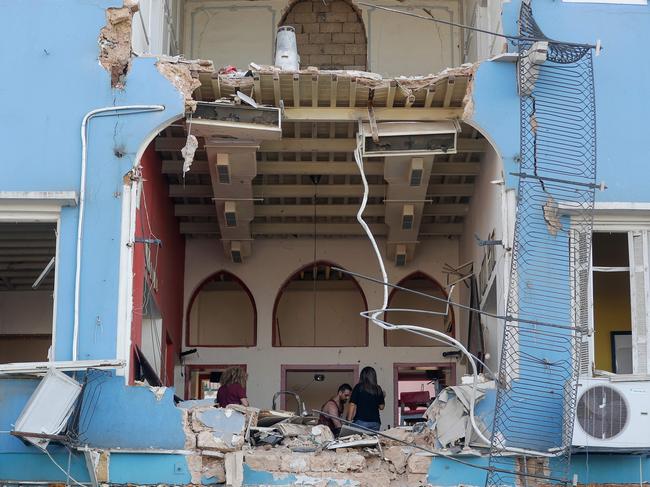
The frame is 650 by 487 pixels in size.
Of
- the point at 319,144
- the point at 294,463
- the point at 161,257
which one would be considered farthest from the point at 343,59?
the point at 294,463

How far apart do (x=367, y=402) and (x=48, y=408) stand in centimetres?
441

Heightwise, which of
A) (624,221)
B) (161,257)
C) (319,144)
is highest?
(319,144)

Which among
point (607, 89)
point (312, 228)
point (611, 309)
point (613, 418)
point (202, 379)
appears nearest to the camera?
point (613, 418)

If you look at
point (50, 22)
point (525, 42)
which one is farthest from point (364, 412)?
point (50, 22)

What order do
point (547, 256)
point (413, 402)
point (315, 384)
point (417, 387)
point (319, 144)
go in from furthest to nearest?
point (417, 387)
point (315, 384)
point (413, 402)
point (319, 144)
point (547, 256)

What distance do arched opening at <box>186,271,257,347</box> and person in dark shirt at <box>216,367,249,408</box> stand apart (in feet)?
12.5

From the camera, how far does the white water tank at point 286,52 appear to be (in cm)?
1523

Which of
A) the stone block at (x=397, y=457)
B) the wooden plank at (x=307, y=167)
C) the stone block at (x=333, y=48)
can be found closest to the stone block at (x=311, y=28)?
the stone block at (x=333, y=48)

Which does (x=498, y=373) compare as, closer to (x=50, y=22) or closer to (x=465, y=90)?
(x=465, y=90)

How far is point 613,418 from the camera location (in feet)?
43.0

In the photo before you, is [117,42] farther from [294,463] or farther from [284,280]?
[284,280]

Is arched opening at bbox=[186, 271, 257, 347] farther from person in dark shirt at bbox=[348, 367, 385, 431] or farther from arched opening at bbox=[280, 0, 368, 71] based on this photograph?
person in dark shirt at bbox=[348, 367, 385, 431]

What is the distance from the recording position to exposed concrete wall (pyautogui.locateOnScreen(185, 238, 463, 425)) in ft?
61.7

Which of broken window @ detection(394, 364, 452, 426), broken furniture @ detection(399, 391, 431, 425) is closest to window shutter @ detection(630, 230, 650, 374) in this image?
broken window @ detection(394, 364, 452, 426)
